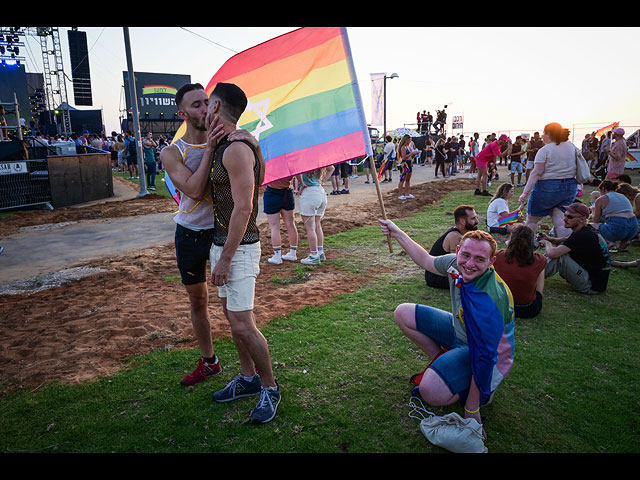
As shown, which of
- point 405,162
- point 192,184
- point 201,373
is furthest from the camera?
point 405,162

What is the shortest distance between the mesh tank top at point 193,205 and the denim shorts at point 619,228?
278 inches

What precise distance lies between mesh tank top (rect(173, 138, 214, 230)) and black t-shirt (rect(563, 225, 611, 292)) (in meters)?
4.63

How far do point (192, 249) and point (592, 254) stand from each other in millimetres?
4873

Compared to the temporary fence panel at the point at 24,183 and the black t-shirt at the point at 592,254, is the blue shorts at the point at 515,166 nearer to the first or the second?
the black t-shirt at the point at 592,254

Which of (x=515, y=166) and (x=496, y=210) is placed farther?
(x=515, y=166)

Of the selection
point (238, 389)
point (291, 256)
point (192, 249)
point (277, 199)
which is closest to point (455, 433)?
point (238, 389)

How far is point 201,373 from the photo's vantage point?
339cm

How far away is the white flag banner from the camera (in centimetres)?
2742

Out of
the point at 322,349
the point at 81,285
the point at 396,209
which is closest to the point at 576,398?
the point at 322,349

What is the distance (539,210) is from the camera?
6.18 meters

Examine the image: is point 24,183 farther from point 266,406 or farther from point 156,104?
point 156,104

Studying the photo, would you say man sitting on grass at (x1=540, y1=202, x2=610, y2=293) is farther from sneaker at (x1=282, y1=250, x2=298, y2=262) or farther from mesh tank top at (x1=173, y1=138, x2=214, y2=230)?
mesh tank top at (x1=173, y1=138, x2=214, y2=230)

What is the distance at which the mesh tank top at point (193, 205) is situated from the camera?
2.88 m
